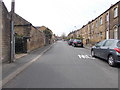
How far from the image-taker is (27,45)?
12.4 metres

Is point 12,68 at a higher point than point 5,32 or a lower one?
lower

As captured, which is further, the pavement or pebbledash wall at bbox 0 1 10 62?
pebbledash wall at bbox 0 1 10 62

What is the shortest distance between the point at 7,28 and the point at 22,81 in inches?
183

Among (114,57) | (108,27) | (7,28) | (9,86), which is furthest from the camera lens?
(108,27)

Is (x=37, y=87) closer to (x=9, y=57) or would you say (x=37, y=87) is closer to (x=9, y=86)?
(x=9, y=86)

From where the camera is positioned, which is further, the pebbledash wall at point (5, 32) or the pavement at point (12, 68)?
the pebbledash wall at point (5, 32)

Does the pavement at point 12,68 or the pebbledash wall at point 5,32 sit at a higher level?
the pebbledash wall at point 5,32

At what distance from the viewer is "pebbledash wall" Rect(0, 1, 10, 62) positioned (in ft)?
22.8

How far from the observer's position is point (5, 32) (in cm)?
734

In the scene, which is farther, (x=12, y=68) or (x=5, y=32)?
(x=5, y=32)

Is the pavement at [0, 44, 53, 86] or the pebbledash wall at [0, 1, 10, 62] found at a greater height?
the pebbledash wall at [0, 1, 10, 62]

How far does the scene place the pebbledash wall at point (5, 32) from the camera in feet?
22.8

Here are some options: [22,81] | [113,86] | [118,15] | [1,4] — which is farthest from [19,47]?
[118,15]

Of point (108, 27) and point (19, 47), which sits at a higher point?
point (108, 27)
